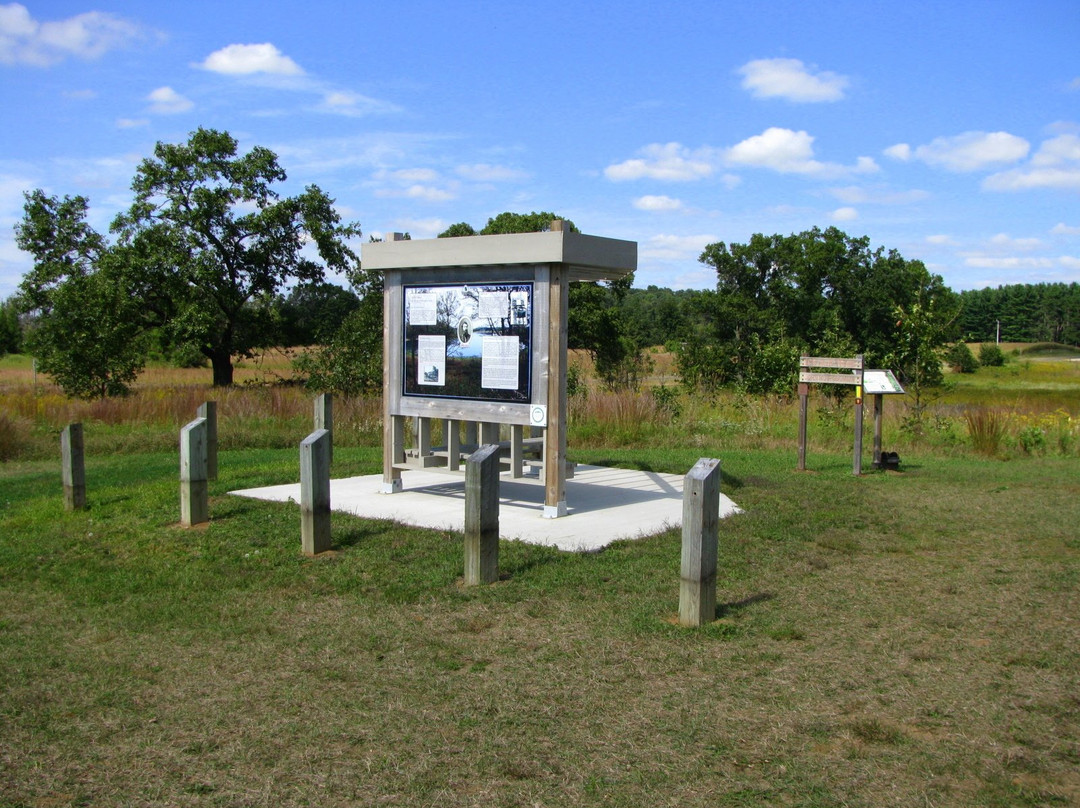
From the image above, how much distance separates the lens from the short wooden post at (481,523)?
6.30 metres

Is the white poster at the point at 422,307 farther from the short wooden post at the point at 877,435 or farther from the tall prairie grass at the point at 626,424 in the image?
the tall prairie grass at the point at 626,424

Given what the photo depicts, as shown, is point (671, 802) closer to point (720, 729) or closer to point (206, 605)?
point (720, 729)

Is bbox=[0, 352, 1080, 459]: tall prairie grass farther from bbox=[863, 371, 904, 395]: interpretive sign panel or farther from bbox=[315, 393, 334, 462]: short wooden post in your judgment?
bbox=[315, 393, 334, 462]: short wooden post

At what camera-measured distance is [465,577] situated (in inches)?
252

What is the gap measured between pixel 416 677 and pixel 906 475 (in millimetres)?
8951

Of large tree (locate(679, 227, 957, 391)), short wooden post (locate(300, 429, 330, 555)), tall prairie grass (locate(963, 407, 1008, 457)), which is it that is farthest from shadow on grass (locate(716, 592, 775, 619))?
large tree (locate(679, 227, 957, 391))

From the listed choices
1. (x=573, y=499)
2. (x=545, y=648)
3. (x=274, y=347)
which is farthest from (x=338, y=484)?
(x=274, y=347)

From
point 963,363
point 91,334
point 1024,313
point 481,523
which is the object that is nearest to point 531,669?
point 481,523

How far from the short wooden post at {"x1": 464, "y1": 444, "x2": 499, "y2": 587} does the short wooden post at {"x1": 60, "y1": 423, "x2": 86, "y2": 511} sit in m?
4.74

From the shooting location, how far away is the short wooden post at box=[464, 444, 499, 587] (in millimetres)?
6301

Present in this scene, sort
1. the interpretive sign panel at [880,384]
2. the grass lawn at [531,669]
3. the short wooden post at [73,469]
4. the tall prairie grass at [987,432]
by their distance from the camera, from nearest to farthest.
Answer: the grass lawn at [531,669] → the short wooden post at [73,469] → the interpretive sign panel at [880,384] → the tall prairie grass at [987,432]

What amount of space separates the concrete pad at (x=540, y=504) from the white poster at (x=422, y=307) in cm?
150

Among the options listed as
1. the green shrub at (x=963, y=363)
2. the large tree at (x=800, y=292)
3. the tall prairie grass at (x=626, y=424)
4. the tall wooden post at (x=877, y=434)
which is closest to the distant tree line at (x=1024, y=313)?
the green shrub at (x=963, y=363)

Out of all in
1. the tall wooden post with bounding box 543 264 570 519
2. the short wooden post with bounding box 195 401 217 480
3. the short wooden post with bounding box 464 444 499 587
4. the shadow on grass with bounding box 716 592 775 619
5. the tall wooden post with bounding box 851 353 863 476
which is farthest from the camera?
the tall wooden post with bounding box 851 353 863 476
